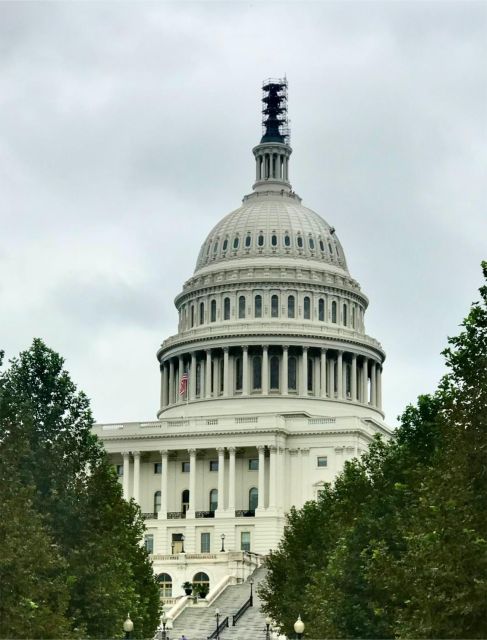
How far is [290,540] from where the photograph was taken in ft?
367

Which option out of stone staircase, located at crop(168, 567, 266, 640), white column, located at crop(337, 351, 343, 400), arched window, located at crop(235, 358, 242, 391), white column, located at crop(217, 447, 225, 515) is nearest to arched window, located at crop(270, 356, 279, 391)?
arched window, located at crop(235, 358, 242, 391)

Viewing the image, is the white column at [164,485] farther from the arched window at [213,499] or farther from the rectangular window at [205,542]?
the rectangular window at [205,542]

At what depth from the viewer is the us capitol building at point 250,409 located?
554ft

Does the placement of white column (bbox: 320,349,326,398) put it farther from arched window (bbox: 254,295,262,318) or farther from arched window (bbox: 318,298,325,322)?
arched window (bbox: 254,295,262,318)

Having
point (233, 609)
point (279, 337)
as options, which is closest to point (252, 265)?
point (279, 337)

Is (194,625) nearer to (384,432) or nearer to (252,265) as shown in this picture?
(384,432)

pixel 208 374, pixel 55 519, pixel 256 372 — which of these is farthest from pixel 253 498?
pixel 55 519

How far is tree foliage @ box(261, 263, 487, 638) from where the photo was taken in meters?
61.4

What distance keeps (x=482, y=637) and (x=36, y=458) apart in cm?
2849

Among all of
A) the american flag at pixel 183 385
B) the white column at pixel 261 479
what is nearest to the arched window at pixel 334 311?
the american flag at pixel 183 385

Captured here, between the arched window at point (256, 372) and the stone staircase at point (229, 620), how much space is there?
166ft

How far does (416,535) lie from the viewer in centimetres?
6819

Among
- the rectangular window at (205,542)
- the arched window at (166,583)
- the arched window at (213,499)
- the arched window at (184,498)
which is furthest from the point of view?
the arched window at (184,498)

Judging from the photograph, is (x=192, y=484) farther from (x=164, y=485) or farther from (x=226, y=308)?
(x=226, y=308)
